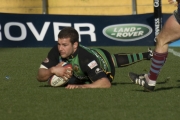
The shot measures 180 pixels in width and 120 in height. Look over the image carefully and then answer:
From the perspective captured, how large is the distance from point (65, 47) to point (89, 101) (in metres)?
1.19

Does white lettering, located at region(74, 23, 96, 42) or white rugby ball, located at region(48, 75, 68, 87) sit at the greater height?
white rugby ball, located at region(48, 75, 68, 87)

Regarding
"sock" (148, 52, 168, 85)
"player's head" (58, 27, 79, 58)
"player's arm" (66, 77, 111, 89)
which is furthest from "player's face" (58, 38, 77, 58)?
"sock" (148, 52, 168, 85)

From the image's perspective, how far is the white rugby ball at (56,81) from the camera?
8.62m

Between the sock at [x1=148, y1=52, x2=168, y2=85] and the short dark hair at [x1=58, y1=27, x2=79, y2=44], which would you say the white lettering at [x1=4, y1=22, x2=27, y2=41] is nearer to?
the short dark hair at [x1=58, y1=27, x2=79, y2=44]

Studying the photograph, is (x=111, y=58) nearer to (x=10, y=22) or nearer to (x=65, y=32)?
(x=65, y=32)

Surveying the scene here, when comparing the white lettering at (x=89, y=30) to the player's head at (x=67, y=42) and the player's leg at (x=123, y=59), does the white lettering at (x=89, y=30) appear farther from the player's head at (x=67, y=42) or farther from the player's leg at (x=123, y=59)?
the player's head at (x=67, y=42)

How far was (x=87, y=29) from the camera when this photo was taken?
1783 cm

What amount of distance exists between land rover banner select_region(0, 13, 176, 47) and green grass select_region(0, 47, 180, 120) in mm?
6810

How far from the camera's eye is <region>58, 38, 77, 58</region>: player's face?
849 cm

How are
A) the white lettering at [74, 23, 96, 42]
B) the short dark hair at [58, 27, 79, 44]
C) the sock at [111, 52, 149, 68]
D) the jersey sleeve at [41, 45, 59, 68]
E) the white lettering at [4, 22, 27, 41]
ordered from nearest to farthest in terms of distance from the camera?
the short dark hair at [58, 27, 79, 44] → the jersey sleeve at [41, 45, 59, 68] → the sock at [111, 52, 149, 68] → the white lettering at [4, 22, 27, 41] → the white lettering at [74, 23, 96, 42]

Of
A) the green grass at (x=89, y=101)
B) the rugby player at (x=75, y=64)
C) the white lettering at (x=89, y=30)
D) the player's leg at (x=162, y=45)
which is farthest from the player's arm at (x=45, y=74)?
the white lettering at (x=89, y=30)

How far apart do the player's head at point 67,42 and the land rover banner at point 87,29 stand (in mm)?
9052

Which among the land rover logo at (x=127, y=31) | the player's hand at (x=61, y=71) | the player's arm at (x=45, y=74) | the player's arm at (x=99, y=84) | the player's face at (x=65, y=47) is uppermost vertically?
the player's face at (x=65, y=47)

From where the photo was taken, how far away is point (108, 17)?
706 inches
